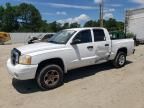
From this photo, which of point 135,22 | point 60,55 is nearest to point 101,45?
point 60,55

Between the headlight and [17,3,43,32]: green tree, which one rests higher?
[17,3,43,32]: green tree

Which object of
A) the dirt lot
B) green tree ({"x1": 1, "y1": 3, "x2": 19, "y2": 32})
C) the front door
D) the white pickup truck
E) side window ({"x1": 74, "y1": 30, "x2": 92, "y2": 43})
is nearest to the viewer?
the dirt lot

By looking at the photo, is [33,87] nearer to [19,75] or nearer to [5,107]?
[19,75]

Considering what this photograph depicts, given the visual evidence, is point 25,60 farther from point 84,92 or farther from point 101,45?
point 101,45

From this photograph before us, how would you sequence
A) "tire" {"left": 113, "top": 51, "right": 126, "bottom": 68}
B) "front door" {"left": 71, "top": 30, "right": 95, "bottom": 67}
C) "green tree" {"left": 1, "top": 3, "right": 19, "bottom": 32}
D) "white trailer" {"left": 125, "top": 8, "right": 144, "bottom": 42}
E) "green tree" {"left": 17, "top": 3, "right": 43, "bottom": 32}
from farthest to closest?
"green tree" {"left": 17, "top": 3, "right": 43, "bottom": 32}
"green tree" {"left": 1, "top": 3, "right": 19, "bottom": 32}
"white trailer" {"left": 125, "top": 8, "right": 144, "bottom": 42}
"tire" {"left": 113, "top": 51, "right": 126, "bottom": 68}
"front door" {"left": 71, "top": 30, "right": 95, "bottom": 67}

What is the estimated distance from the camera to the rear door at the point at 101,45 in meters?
8.68

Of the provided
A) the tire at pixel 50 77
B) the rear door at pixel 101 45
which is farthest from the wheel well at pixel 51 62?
the rear door at pixel 101 45

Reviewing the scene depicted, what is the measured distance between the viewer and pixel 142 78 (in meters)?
8.06

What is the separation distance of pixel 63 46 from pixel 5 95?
243 cm

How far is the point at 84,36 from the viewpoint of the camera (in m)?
8.41

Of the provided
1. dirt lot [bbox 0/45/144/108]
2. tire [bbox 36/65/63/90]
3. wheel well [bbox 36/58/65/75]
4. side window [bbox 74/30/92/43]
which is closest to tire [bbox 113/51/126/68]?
dirt lot [bbox 0/45/144/108]

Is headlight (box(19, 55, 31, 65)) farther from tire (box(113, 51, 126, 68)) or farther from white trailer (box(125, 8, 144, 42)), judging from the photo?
white trailer (box(125, 8, 144, 42))

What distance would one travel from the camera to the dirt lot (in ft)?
19.8

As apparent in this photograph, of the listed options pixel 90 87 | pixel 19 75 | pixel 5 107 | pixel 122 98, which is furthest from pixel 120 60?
pixel 5 107
